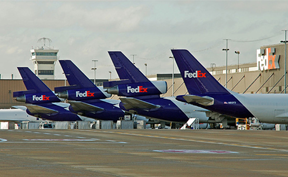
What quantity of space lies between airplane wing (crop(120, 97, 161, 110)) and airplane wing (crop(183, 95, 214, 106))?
31.5ft

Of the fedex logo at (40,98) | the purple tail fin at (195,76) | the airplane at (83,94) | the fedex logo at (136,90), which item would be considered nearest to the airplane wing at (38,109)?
the fedex logo at (40,98)

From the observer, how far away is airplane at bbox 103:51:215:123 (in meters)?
54.6

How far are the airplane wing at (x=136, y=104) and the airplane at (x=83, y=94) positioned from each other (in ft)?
31.0

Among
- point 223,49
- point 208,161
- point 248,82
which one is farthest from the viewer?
point 223,49

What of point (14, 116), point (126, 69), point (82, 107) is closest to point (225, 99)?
point (126, 69)

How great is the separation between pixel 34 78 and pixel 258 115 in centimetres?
3857

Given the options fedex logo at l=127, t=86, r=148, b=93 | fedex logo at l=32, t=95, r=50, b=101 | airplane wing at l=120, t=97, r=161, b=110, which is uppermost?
fedex logo at l=127, t=86, r=148, b=93

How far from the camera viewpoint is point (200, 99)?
44.7 metres

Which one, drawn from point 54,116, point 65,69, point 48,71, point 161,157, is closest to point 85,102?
point 65,69

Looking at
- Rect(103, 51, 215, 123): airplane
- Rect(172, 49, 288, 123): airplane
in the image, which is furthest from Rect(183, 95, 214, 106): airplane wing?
Rect(103, 51, 215, 123): airplane

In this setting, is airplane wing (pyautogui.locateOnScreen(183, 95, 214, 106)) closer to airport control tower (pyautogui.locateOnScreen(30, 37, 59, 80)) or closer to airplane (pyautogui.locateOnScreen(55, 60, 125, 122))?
airplane (pyautogui.locateOnScreen(55, 60, 125, 122))

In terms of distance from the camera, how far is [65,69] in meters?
63.3

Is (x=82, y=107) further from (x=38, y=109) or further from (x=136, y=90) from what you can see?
(x=38, y=109)

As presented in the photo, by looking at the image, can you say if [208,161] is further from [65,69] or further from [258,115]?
[65,69]
